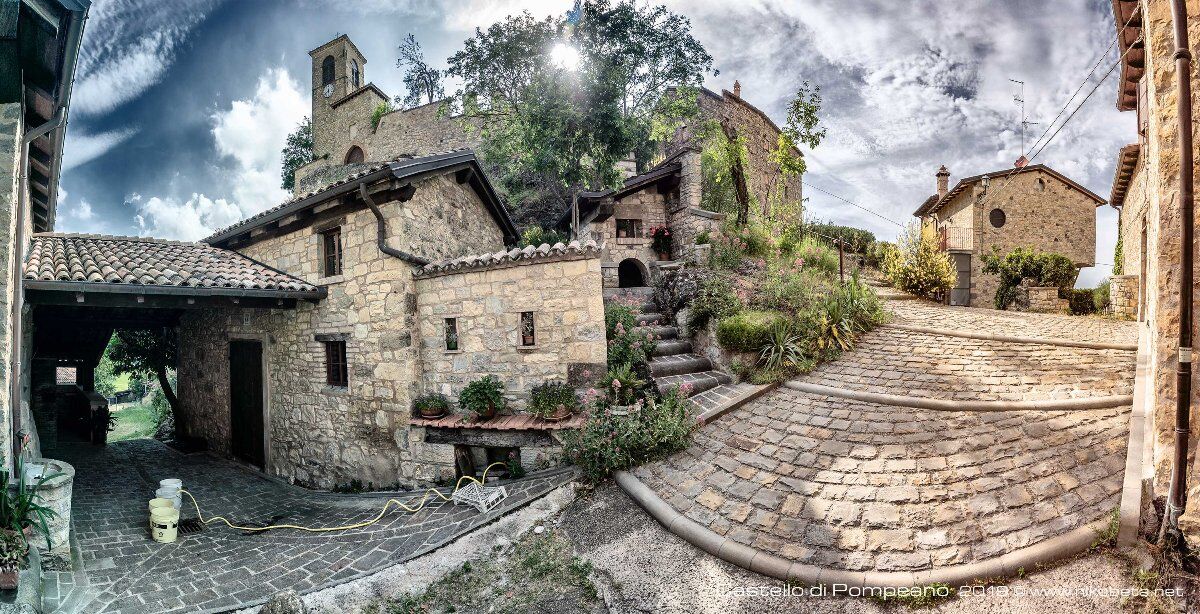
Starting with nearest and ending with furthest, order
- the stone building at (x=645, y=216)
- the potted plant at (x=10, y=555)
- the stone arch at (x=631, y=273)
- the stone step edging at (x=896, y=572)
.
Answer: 1. the stone step edging at (x=896, y=572)
2. the potted plant at (x=10, y=555)
3. the stone building at (x=645, y=216)
4. the stone arch at (x=631, y=273)

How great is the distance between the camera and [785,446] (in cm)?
511

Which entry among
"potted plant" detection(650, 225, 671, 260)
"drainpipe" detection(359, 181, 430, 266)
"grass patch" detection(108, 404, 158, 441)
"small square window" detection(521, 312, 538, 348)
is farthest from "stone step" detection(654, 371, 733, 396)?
"grass patch" detection(108, 404, 158, 441)

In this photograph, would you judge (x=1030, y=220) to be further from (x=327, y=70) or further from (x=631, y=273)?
(x=327, y=70)

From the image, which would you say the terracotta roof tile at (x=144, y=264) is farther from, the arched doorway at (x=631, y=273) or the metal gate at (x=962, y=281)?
the metal gate at (x=962, y=281)

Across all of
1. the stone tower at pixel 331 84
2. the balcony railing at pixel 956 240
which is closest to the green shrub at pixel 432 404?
the balcony railing at pixel 956 240

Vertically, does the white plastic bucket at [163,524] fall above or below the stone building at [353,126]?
below

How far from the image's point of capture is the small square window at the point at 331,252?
7924mm

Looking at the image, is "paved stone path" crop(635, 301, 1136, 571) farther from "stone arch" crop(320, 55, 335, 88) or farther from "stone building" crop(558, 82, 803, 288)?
"stone arch" crop(320, 55, 335, 88)

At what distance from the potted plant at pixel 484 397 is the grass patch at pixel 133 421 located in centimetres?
2251

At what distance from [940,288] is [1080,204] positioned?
10380 mm

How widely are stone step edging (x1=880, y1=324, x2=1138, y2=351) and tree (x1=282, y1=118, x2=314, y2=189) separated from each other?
3041 cm

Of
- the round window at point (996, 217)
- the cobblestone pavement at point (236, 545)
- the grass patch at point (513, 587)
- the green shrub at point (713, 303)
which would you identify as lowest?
the cobblestone pavement at point (236, 545)

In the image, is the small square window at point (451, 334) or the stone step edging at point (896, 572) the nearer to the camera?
the stone step edging at point (896, 572)

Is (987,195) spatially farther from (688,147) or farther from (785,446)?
(785,446)
